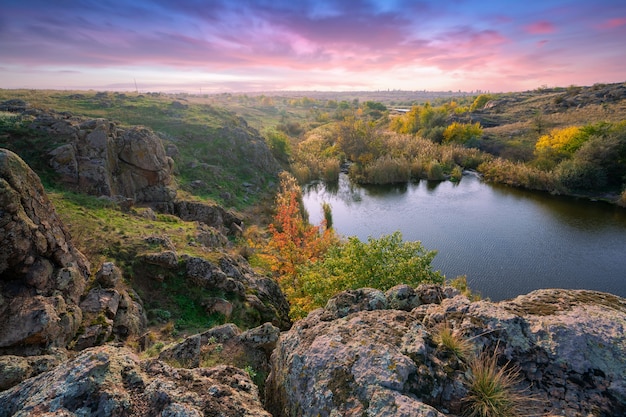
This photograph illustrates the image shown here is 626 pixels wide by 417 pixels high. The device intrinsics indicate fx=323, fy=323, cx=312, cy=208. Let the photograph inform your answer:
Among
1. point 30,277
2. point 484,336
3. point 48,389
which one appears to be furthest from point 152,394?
point 30,277

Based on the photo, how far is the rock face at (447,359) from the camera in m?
4.00

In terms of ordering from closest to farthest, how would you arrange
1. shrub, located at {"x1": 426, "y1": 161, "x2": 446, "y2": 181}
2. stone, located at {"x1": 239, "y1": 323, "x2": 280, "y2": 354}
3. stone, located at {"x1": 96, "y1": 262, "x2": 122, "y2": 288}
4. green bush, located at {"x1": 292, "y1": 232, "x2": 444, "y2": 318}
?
1. stone, located at {"x1": 239, "y1": 323, "x2": 280, "y2": 354}
2. stone, located at {"x1": 96, "y1": 262, "x2": 122, "y2": 288}
3. green bush, located at {"x1": 292, "y1": 232, "x2": 444, "y2": 318}
4. shrub, located at {"x1": 426, "y1": 161, "x2": 446, "y2": 181}

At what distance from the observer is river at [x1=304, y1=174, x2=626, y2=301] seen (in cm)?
2200

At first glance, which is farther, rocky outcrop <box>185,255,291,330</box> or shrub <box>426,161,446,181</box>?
shrub <box>426,161,446,181</box>

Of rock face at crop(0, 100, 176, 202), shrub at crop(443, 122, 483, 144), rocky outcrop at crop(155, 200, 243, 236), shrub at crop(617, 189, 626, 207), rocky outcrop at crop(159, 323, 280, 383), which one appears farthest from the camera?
shrub at crop(443, 122, 483, 144)

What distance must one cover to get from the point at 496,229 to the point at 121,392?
3199 centimetres

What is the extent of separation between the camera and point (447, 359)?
4.55m

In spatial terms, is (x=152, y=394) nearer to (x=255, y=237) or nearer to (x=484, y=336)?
(x=484, y=336)

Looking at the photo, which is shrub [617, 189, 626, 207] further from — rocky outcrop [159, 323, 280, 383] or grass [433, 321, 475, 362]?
rocky outcrop [159, 323, 280, 383]

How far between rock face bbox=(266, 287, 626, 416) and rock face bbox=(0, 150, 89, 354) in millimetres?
5211

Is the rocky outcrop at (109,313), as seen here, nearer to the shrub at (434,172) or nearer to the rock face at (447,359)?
the rock face at (447,359)

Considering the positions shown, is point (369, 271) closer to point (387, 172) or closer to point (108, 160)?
point (108, 160)

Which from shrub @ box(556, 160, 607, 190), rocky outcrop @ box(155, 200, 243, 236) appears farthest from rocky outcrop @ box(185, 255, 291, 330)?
shrub @ box(556, 160, 607, 190)

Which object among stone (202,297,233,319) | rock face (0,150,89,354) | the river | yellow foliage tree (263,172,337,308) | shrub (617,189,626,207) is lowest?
the river
